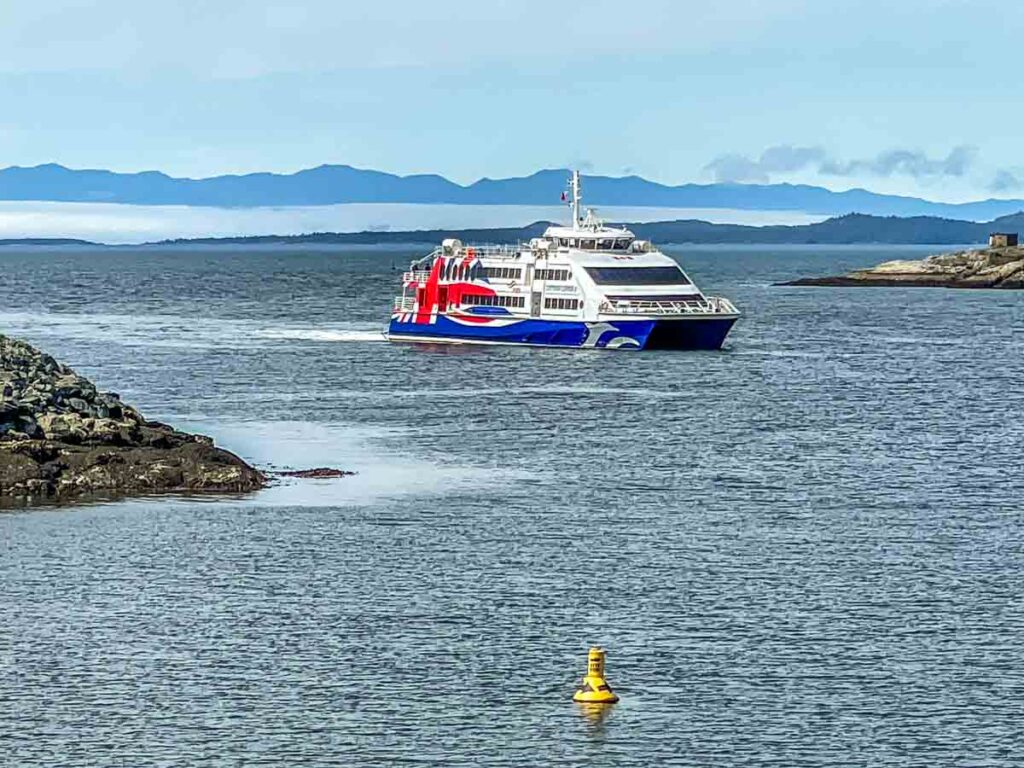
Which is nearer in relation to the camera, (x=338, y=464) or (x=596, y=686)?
(x=596, y=686)

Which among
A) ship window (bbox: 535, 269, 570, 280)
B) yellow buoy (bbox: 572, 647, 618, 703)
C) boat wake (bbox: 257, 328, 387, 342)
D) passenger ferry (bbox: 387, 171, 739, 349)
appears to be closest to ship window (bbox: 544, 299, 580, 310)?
passenger ferry (bbox: 387, 171, 739, 349)

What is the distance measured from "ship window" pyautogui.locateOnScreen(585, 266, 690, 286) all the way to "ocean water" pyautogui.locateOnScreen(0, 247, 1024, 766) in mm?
16161

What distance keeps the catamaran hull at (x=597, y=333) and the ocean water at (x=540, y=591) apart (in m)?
15.4

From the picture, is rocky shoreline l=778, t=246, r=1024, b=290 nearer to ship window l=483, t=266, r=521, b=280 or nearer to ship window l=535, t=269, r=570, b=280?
ship window l=483, t=266, r=521, b=280

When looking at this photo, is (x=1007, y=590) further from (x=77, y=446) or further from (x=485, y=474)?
(x=77, y=446)

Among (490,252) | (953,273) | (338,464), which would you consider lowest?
(338,464)

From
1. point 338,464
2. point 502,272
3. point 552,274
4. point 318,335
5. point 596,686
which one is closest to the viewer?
point 596,686

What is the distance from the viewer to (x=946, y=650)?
2991 cm

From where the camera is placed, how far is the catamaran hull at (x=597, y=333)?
3248 inches

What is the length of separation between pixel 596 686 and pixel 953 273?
157 m

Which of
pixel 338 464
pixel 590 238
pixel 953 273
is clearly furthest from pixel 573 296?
pixel 953 273

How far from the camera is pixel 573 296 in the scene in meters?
84.2

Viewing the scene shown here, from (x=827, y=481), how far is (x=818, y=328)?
6578cm

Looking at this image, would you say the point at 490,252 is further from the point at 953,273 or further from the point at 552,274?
the point at 953,273
